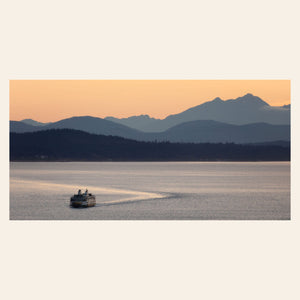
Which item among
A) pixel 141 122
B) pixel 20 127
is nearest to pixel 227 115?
pixel 141 122

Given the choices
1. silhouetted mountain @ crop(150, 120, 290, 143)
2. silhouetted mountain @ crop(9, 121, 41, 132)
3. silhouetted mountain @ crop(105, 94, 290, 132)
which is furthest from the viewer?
silhouetted mountain @ crop(150, 120, 290, 143)

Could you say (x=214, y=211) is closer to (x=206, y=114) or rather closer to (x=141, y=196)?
(x=206, y=114)

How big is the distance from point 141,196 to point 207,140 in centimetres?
895

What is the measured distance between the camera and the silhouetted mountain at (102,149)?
24.8 metres

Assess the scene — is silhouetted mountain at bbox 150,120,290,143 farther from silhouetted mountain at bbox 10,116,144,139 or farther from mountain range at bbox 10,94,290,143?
silhouetted mountain at bbox 10,116,144,139

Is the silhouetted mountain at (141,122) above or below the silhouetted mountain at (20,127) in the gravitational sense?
above

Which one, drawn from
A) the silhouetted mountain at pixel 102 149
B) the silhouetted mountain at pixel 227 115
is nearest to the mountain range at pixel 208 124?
the silhouetted mountain at pixel 227 115

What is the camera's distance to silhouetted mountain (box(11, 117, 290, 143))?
22.5m

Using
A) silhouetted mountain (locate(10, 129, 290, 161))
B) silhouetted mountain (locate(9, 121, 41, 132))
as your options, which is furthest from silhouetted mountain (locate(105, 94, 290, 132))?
silhouetted mountain (locate(9, 121, 41, 132))

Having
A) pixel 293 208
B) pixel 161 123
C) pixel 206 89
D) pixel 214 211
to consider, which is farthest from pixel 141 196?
pixel 293 208

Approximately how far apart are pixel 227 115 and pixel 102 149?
11.6 meters

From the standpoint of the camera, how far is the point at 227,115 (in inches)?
949

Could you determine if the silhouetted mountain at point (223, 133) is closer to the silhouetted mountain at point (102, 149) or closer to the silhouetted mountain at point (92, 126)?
the silhouetted mountain at point (102, 149)

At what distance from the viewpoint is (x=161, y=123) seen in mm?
24312
